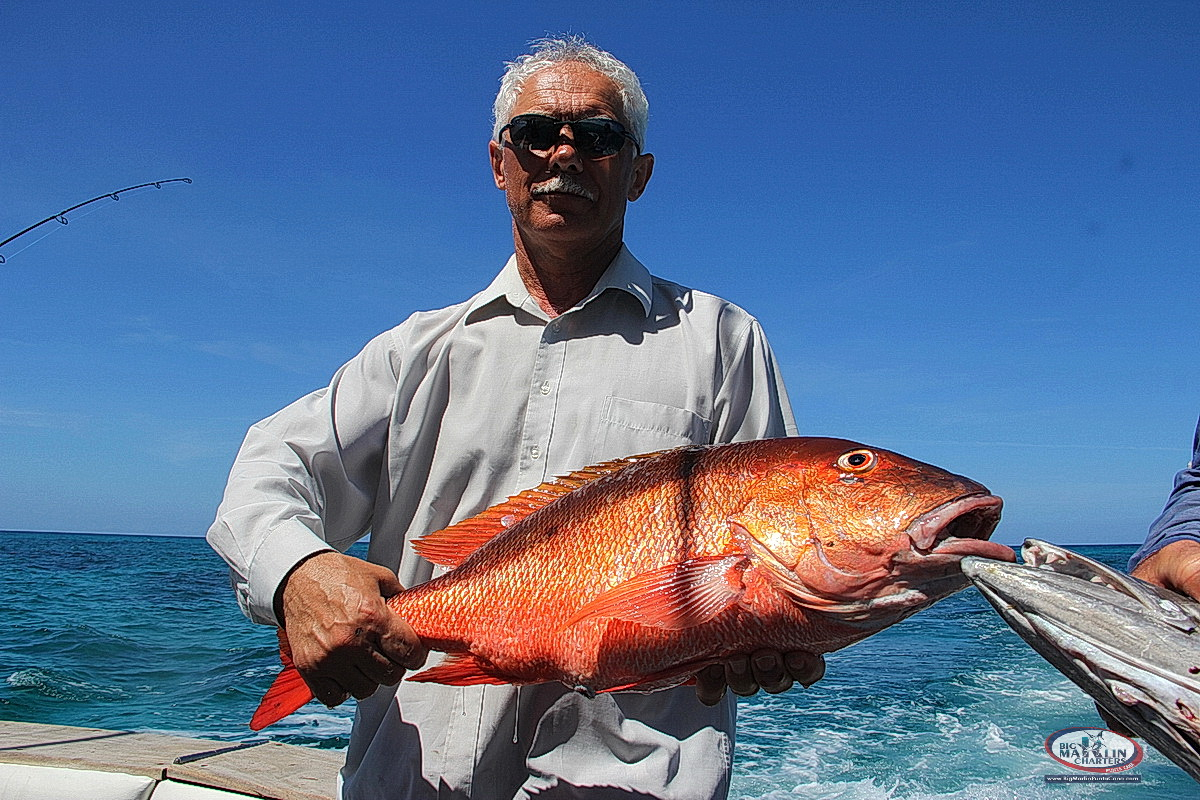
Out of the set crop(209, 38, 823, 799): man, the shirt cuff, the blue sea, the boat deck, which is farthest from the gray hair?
the blue sea

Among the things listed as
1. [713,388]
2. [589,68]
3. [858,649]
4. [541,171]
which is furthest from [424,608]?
[858,649]

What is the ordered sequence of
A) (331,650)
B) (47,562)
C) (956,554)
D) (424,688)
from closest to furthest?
(956,554) < (331,650) < (424,688) < (47,562)

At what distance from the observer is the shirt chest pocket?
2143mm

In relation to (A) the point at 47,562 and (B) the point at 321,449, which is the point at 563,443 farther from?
(A) the point at 47,562

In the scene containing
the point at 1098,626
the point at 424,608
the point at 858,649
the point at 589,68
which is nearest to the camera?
the point at 1098,626

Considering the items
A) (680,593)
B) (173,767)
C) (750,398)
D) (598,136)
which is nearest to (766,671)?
(680,593)

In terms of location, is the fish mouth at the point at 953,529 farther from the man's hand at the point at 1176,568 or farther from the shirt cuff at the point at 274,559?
the shirt cuff at the point at 274,559

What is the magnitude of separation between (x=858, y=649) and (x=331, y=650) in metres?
17.1

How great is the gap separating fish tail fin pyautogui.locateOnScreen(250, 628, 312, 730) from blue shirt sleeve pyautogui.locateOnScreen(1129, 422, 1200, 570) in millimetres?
1911

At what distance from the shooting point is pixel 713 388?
2.22 metres

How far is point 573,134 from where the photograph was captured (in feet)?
7.55

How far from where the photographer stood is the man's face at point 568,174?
2.26 metres

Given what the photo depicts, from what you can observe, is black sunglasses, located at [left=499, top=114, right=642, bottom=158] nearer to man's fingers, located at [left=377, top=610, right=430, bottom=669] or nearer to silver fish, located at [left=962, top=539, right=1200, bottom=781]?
man's fingers, located at [left=377, top=610, right=430, bottom=669]

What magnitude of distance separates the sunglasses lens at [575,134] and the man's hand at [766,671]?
138 centimetres
